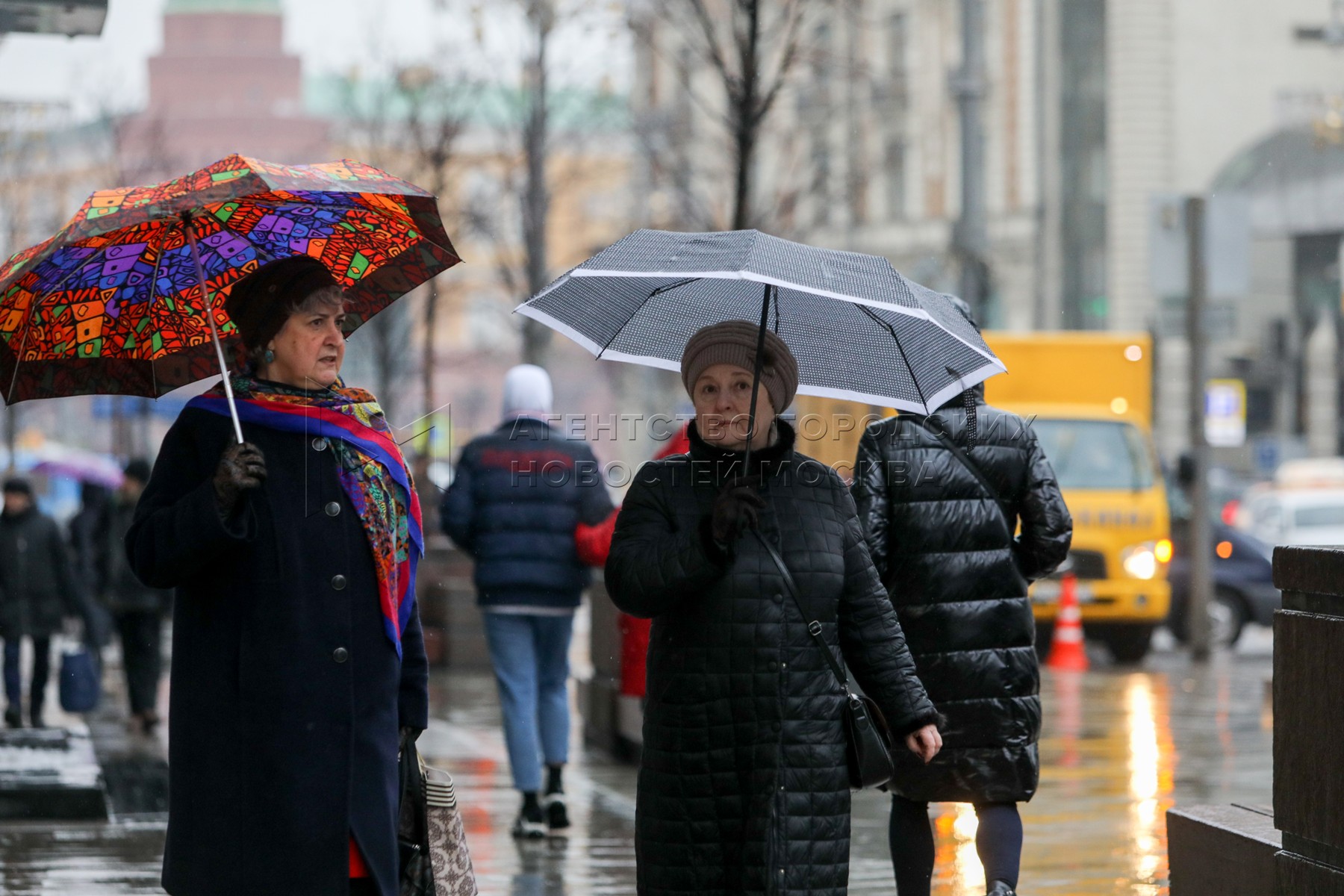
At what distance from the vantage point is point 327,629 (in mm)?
3875

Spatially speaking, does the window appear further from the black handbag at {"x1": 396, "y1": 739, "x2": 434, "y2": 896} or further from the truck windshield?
the black handbag at {"x1": 396, "y1": 739, "x2": 434, "y2": 896}

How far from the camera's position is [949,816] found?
8.34 m

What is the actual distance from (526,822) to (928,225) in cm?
4761

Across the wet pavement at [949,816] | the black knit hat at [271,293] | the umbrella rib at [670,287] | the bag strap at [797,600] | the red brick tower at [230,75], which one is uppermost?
the red brick tower at [230,75]

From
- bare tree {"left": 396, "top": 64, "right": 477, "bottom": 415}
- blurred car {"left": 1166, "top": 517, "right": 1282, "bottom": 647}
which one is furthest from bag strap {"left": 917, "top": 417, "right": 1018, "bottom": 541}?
bare tree {"left": 396, "top": 64, "right": 477, "bottom": 415}

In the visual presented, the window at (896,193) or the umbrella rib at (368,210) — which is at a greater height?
the window at (896,193)

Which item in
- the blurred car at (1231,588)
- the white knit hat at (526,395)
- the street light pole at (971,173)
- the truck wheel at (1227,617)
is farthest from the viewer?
the truck wheel at (1227,617)

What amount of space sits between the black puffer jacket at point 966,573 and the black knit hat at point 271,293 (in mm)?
2138

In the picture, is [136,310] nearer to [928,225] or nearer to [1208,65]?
[1208,65]

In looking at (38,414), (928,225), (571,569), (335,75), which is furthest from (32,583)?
(38,414)

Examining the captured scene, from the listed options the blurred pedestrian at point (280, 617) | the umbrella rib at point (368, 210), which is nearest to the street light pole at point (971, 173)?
the umbrella rib at point (368, 210)

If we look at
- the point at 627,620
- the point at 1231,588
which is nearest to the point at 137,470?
the point at 627,620

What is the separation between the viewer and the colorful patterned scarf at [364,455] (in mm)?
3943

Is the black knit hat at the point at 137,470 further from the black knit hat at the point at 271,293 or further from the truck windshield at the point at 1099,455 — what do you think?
the black knit hat at the point at 271,293
